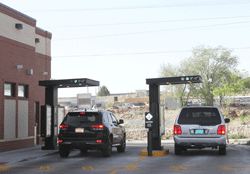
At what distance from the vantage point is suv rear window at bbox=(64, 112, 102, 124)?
16067 millimetres

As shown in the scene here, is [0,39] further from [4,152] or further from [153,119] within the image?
[153,119]

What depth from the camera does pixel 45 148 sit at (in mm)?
19594

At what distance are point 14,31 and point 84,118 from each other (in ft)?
23.7

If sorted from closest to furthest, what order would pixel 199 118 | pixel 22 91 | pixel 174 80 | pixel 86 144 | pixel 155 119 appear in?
pixel 86 144
pixel 199 118
pixel 174 80
pixel 155 119
pixel 22 91

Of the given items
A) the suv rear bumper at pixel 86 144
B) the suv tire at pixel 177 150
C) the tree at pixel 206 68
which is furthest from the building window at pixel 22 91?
the tree at pixel 206 68

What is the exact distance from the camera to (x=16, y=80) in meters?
20.7

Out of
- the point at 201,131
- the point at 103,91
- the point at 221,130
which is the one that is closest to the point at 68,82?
the point at 201,131

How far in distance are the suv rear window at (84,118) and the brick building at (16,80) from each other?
451 cm

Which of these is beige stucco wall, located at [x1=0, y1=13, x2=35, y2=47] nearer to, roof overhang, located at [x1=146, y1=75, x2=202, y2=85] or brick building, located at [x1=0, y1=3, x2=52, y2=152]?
brick building, located at [x1=0, y1=3, x2=52, y2=152]

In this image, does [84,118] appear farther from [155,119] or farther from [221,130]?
[221,130]

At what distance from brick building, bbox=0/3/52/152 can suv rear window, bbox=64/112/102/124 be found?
4.51 metres

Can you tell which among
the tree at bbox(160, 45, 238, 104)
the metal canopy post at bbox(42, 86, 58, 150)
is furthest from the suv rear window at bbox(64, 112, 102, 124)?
the tree at bbox(160, 45, 238, 104)

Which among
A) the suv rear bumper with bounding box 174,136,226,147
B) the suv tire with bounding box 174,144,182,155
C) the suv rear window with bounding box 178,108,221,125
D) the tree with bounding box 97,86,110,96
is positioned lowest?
the suv tire with bounding box 174,144,182,155

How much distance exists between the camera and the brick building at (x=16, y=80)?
64.0ft
